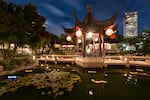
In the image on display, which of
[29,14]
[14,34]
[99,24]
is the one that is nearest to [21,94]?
[14,34]

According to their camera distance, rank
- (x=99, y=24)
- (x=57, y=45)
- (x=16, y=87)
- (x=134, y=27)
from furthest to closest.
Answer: (x=134, y=27), (x=57, y=45), (x=99, y=24), (x=16, y=87)

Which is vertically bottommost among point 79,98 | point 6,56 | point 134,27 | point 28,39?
point 79,98

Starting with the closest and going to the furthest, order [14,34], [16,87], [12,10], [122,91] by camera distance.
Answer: [122,91]
[16,87]
[14,34]
[12,10]

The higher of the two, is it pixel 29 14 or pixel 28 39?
pixel 29 14

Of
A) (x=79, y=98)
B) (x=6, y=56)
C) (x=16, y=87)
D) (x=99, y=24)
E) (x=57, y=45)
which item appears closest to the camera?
(x=79, y=98)

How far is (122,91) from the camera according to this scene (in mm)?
9109

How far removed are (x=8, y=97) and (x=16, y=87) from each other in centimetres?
185

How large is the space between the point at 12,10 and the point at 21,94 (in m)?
9.71

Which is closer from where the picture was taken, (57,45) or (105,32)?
(105,32)

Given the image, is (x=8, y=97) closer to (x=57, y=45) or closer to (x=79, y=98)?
(x=79, y=98)

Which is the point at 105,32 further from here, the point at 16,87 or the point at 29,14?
the point at 16,87

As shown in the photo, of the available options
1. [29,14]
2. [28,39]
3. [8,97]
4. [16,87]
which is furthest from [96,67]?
[8,97]

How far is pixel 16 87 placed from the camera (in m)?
9.81

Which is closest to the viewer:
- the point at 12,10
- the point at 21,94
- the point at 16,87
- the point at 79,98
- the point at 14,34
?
the point at 79,98
